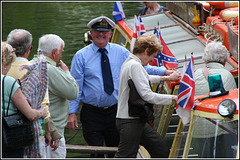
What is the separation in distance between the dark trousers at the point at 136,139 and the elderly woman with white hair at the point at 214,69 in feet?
2.18

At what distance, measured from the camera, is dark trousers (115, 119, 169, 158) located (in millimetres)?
4930

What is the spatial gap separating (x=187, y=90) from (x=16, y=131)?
1.55 meters

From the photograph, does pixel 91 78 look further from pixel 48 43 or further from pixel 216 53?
pixel 216 53

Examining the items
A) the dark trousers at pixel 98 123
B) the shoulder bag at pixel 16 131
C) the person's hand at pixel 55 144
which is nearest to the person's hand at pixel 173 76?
the dark trousers at pixel 98 123

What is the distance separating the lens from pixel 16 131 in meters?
4.05

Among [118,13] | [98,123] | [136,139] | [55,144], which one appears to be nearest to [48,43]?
[55,144]

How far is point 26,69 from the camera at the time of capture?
15.1ft

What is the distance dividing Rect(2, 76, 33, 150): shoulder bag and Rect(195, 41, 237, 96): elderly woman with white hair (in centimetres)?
188

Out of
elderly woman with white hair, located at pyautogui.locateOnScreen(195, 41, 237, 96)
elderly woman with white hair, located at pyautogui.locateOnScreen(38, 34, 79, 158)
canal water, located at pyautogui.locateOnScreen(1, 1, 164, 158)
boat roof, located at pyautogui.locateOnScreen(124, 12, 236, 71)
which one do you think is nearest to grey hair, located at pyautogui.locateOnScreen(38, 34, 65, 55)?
elderly woman with white hair, located at pyautogui.locateOnScreen(38, 34, 79, 158)

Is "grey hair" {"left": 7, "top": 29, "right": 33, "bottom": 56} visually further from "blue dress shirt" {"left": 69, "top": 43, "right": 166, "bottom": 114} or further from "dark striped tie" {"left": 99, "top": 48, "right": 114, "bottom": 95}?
"dark striped tie" {"left": 99, "top": 48, "right": 114, "bottom": 95}

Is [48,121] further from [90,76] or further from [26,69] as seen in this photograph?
[90,76]

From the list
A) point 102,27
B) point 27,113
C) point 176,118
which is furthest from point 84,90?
point 27,113

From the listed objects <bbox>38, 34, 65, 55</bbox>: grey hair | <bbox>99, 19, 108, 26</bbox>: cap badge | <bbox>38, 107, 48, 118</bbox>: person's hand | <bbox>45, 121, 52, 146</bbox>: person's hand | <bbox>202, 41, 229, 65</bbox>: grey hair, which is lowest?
<bbox>45, 121, 52, 146</bbox>: person's hand

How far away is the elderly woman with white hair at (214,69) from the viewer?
5.02m
